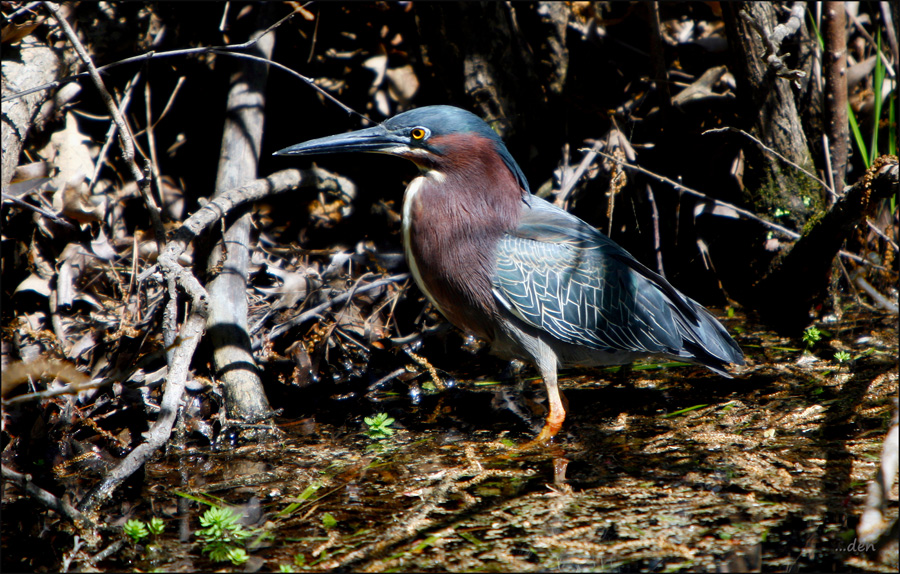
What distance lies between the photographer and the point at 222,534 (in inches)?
95.5

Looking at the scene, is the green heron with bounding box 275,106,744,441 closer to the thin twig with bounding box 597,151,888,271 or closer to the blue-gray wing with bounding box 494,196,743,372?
the blue-gray wing with bounding box 494,196,743,372

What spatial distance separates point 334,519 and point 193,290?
1.05m

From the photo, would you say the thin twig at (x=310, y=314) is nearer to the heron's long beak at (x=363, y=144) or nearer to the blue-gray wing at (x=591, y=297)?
the heron's long beak at (x=363, y=144)

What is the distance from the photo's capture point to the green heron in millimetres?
3400

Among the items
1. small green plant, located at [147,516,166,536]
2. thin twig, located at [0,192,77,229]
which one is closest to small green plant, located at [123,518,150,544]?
small green plant, located at [147,516,166,536]

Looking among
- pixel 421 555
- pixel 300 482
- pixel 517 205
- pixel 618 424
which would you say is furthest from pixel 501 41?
pixel 421 555

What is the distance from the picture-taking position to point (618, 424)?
3426mm

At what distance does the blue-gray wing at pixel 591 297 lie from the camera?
11.1ft

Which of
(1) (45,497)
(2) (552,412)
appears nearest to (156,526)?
(1) (45,497)

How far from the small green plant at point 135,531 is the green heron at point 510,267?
1681mm

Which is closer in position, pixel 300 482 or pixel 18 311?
pixel 300 482

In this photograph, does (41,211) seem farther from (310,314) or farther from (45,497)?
(45,497)

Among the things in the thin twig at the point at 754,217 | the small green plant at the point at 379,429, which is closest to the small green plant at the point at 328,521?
the small green plant at the point at 379,429

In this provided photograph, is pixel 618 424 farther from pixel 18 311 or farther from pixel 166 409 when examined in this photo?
pixel 18 311
